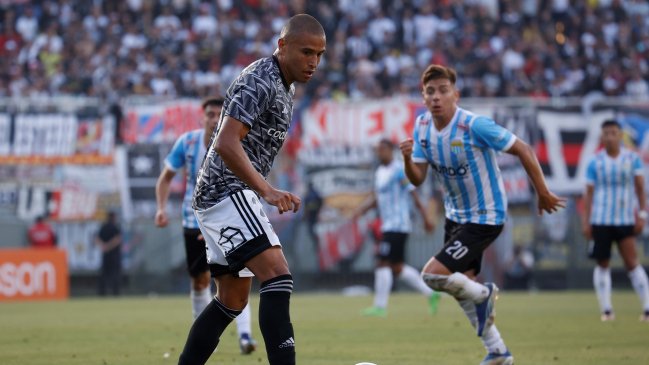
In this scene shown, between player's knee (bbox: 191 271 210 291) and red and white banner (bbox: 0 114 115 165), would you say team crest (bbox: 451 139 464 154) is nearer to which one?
player's knee (bbox: 191 271 210 291)

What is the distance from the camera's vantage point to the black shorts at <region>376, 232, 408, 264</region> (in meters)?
18.9

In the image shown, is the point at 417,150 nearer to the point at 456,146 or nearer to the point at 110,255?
the point at 456,146

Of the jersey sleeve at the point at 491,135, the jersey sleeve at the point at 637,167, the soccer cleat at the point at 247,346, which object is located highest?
the jersey sleeve at the point at 491,135

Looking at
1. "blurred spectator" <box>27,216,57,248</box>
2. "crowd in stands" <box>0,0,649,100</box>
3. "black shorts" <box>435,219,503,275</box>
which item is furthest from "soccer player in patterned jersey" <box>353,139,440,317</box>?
"blurred spectator" <box>27,216,57,248</box>

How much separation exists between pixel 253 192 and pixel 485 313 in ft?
10.6

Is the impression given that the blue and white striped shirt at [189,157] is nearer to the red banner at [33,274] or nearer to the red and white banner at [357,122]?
the red banner at [33,274]

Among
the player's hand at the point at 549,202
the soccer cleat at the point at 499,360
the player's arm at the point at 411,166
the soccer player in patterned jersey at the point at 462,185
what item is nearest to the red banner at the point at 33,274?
the player's arm at the point at 411,166

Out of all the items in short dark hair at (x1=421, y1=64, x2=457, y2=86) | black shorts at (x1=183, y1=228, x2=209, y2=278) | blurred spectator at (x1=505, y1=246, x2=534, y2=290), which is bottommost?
blurred spectator at (x1=505, y1=246, x2=534, y2=290)

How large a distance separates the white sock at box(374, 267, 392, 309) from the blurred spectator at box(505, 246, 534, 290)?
31.1 feet

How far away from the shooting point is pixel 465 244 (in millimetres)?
10016

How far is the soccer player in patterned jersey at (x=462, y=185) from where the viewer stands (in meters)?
9.81

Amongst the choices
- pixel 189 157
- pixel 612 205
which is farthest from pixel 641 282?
pixel 189 157

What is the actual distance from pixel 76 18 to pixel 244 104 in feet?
82.0

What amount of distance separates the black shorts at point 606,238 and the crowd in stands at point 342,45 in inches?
506
